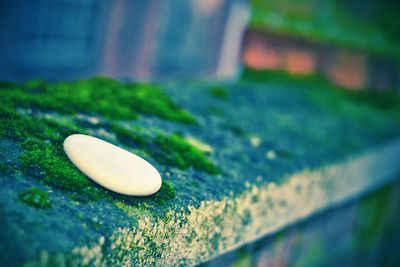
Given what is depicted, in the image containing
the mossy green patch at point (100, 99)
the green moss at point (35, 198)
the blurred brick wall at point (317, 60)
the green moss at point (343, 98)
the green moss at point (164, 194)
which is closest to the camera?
the green moss at point (35, 198)

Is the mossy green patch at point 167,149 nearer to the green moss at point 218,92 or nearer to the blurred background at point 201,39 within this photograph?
the green moss at point 218,92

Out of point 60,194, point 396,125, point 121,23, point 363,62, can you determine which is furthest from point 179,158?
point 121,23

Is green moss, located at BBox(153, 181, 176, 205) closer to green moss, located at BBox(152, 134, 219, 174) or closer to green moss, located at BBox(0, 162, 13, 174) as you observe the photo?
green moss, located at BBox(152, 134, 219, 174)

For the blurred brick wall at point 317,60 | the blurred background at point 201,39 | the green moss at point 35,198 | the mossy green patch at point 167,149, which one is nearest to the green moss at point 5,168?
the green moss at point 35,198

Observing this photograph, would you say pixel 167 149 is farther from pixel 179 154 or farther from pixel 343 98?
pixel 343 98

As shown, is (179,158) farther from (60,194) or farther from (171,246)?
(60,194)

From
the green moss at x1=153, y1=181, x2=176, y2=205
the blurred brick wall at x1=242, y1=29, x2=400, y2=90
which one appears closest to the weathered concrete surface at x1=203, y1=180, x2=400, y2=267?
the green moss at x1=153, y1=181, x2=176, y2=205
